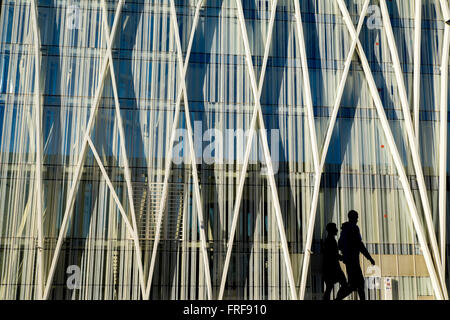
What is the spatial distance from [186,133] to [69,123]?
314cm

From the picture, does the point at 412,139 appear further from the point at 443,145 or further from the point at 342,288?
the point at 342,288

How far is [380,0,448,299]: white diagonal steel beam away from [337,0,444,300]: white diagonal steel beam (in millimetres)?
165

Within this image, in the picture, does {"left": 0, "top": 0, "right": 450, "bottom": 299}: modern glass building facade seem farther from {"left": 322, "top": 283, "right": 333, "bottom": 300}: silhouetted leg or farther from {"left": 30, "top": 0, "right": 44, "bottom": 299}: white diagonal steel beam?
{"left": 322, "top": 283, "right": 333, "bottom": 300}: silhouetted leg

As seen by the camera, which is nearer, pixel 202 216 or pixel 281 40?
pixel 202 216

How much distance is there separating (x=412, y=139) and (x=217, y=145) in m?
5.34

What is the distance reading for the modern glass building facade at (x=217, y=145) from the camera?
566 inches

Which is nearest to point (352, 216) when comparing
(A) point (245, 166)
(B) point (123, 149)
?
(A) point (245, 166)

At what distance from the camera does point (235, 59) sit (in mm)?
15602

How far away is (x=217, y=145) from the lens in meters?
15.0

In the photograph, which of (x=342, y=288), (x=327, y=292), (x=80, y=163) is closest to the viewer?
(x=327, y=292)

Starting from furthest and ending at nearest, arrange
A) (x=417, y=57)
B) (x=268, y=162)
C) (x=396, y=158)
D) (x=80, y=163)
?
(x=417, y=57) < (x=396, y=158) < (x=268, y=162) < (x=80, y=163)

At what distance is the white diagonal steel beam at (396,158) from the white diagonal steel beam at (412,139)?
0.54 ft
